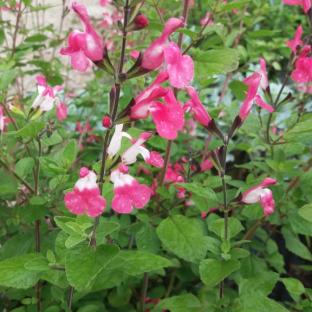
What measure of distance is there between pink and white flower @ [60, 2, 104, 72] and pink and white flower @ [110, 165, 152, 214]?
23cm

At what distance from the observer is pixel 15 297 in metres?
1.36

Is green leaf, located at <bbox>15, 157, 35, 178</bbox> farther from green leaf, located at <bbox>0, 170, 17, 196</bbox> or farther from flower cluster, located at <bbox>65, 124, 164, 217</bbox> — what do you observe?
flower cluster, located at <bbox>65, 124, 164, 217</bbox>

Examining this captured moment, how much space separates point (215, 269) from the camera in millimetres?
1121

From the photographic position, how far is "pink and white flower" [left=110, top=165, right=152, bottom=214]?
93 centimetres

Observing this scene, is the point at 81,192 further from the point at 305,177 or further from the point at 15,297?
the point at 305,177

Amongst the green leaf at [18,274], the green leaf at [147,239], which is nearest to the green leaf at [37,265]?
the green leaf at [18,274]

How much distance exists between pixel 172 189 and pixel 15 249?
1.67ft

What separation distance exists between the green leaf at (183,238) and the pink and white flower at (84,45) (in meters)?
0.49

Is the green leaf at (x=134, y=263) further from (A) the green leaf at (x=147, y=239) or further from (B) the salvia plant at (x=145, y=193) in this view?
(A) the green leaf at (x=147, y=239)

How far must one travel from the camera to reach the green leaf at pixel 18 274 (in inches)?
39.4

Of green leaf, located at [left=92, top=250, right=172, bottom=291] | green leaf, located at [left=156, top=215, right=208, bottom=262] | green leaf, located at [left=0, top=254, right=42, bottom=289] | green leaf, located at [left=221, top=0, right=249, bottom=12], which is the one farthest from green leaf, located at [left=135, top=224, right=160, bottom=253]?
green leaf, located at [left=221, top=0, right=249, bottom=12]

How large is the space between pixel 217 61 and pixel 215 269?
0.52 m

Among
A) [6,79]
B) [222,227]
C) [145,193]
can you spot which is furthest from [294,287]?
[6,79]

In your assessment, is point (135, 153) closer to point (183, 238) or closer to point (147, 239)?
point (183, 238)
